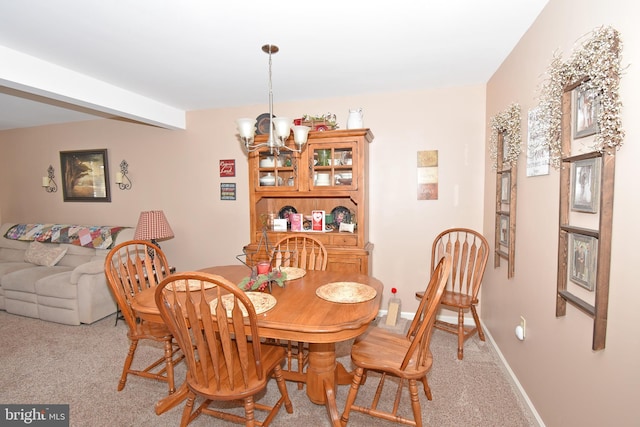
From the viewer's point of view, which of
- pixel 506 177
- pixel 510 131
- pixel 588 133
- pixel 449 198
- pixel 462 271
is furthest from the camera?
pixel 449 198

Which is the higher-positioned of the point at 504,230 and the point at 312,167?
the point at 312,167

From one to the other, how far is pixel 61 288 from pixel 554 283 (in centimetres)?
416

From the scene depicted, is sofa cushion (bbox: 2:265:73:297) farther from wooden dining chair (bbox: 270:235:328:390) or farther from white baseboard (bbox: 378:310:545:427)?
white baseboard (bbox: 378:310:545:427)

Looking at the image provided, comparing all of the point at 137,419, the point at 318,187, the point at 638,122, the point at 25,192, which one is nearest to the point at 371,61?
the point at 318,187

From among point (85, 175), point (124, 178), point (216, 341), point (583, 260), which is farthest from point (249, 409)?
point (85, 175)

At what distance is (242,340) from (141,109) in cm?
279

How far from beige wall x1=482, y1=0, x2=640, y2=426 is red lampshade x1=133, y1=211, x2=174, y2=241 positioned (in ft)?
11.0

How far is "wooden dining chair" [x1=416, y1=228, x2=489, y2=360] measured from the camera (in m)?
2.60

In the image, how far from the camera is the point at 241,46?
2.14 m

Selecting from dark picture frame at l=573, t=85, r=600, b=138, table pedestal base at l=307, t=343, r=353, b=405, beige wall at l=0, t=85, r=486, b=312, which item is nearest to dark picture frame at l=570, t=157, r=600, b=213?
dark picture frame at l=573, t=85, r=600, b=138

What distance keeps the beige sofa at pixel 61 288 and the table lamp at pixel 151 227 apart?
506 millimetres

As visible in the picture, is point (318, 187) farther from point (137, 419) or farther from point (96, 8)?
point (137, 419)

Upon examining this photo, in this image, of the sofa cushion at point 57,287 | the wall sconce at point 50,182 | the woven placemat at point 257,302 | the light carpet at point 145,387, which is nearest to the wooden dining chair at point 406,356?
the light carpet at point 145,387

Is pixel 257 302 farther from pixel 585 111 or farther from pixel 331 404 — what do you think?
pixel 585 111
